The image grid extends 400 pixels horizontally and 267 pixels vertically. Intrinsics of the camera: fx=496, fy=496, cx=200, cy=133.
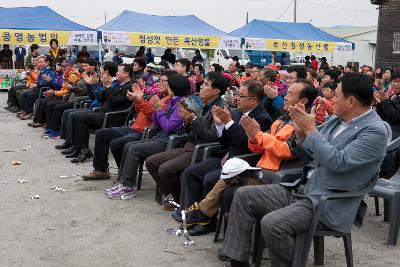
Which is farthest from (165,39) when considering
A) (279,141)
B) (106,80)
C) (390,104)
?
(279,141)

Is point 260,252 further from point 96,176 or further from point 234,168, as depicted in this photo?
point 96,176

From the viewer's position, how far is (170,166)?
4895 millimetres

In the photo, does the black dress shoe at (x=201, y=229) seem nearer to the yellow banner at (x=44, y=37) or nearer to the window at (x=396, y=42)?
the yellow banner at (x=44, y=37)

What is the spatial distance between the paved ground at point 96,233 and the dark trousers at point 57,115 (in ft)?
8.89

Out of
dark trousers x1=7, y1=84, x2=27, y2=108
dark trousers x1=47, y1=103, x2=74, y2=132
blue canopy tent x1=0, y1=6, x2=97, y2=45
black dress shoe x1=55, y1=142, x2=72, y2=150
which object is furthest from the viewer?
blue canopy tent x1=0, y1=6, x2=97, y2=45

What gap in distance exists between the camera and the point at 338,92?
3.20 meters

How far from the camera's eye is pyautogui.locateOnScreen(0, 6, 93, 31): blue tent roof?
16.2 m

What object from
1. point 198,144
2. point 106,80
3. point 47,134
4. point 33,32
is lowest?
point 47,134

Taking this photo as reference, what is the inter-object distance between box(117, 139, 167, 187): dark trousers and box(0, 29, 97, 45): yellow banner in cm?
1096

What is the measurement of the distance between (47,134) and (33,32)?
7.63 metres

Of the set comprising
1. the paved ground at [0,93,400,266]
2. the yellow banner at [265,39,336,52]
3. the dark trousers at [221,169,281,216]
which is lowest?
the paved ground at [0,93,400,266]

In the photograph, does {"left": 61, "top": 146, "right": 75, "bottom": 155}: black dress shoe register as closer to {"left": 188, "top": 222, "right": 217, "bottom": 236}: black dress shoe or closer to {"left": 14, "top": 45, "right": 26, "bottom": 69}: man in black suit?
{"left": 188, "top": 222, "right": 217, "bottom": 236}: black dress shoe

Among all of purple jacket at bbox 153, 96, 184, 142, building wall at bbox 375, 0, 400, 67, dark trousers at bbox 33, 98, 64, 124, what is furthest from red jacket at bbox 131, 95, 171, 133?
building wall at bbox 375, 0, 400, 67

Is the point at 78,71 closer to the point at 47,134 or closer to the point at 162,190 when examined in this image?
the point at 47,134
